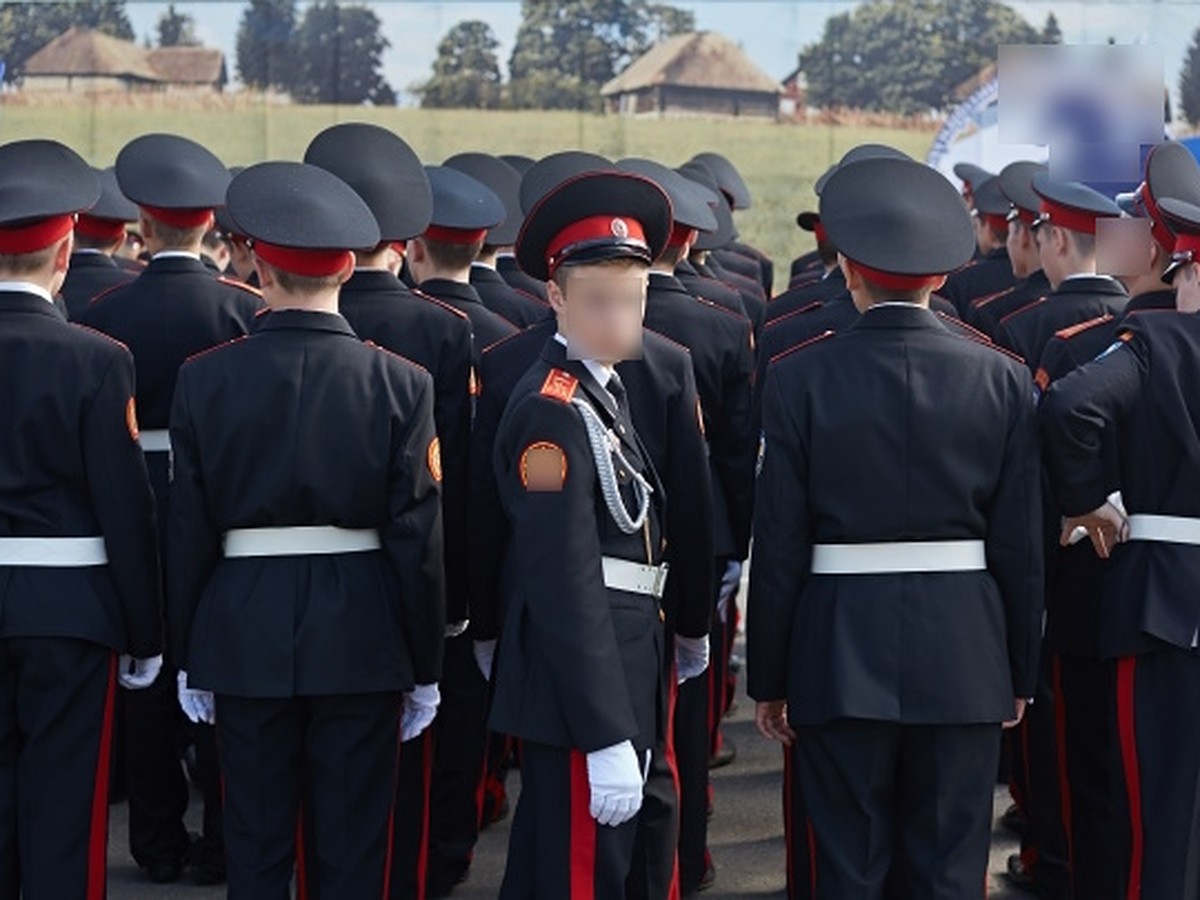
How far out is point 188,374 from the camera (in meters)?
4.38

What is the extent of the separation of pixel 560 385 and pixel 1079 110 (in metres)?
3.18

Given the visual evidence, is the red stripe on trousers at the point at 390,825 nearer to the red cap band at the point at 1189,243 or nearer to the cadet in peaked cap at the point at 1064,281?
the red cap band at the point at 1189,243

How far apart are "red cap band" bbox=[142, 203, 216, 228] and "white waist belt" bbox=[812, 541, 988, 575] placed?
2686 millimetres

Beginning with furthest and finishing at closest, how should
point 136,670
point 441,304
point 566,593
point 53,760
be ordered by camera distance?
point 441,304, point 136,670, point 53,760, point 566,593

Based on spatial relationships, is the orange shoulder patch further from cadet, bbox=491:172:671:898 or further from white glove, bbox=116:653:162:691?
white glove, bbox=116:653:162:691

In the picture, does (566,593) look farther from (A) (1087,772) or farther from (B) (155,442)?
(B) (155,442)

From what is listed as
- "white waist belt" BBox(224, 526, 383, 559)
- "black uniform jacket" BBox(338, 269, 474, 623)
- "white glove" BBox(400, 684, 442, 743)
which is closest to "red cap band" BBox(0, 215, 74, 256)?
"white waist belt" BBox(224, 526, 383, 559)

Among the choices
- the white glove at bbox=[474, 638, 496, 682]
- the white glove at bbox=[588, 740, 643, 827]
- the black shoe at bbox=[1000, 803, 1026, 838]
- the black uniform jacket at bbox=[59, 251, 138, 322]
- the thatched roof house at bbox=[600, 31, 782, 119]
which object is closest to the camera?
the white glove at bbox=[588, 740, 643, 827]

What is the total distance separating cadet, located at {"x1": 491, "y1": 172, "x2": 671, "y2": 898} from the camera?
3814 millimetres

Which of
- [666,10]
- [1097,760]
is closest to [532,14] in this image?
[666,10]

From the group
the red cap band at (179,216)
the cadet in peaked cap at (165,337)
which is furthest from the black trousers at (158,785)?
the red cap band at (179,216)

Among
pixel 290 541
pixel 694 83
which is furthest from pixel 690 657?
pixel 694 83

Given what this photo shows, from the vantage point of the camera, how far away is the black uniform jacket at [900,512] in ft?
13.4

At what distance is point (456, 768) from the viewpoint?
5.68 meters
